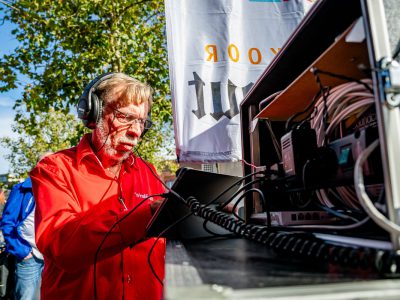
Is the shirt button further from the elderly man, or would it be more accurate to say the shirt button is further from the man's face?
the man's face

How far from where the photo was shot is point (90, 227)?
117cm

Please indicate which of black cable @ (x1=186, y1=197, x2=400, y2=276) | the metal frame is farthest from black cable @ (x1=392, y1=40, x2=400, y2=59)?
black cable @ (x1=186, y1=197, x2=400, y2=276)

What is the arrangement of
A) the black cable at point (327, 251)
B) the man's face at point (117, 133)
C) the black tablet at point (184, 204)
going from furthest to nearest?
the man's face at point (117, 133) < the black tablet at point (184, 204) < the black cable at point (327, 251)

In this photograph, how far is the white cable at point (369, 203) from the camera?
22.0 inches

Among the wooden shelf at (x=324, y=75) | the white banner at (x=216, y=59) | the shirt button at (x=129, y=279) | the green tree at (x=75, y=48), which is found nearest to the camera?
the wooden shelf at (x=324, y=75)

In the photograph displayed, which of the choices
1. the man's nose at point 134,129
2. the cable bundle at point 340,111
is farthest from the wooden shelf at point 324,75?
the man's nose at point 134,129

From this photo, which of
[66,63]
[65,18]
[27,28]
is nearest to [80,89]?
[66,63]

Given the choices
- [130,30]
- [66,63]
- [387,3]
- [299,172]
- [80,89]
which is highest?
[130,30]

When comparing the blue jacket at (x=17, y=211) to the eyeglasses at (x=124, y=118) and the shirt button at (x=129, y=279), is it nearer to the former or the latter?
the eyeglasses at (x=124, y=118)

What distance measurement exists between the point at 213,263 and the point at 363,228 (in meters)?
0.41

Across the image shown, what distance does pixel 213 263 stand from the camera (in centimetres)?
66

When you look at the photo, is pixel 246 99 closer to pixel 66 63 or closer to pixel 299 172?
pixel 299 172

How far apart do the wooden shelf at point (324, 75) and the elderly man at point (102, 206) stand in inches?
20.9

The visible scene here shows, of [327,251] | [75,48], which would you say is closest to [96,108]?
[327,251]
